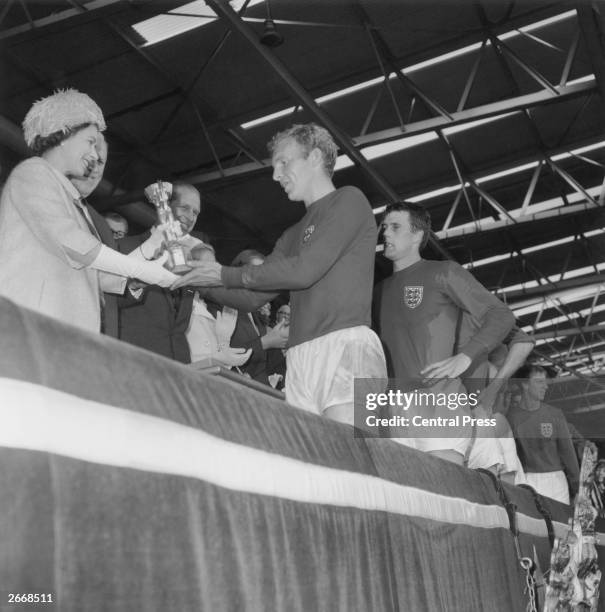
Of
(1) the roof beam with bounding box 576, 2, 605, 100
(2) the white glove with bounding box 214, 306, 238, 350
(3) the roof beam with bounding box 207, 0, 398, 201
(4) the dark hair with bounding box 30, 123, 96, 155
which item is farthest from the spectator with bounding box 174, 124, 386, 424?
(1) the roof beam with bounding box 576, 2, 605, 100

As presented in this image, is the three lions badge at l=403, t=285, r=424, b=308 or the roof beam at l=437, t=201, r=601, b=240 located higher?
the roof beam at l=437, t=201, r=601, b=240

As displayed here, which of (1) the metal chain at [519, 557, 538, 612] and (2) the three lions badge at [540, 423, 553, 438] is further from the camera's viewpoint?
(2) the three lions badge at [540, 423, 553, 438]

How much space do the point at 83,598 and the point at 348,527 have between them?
0.80 metres

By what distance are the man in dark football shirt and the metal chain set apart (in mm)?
386

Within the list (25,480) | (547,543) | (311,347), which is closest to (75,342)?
(25,480)

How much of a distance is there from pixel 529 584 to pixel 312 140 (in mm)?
1591

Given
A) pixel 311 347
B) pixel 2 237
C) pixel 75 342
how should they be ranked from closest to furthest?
Result: pixel 75 342 → pixel 2 237 → pixel 311 347

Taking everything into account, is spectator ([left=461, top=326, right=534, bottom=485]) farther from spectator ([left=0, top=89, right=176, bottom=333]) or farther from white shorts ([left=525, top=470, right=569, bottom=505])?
spectator ([left=0, top=89, right=176, bottom=333])

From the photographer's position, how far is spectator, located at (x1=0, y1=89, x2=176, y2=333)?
1.90 meters

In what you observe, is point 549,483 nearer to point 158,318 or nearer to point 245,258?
point 245,258

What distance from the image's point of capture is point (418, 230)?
3.31 m

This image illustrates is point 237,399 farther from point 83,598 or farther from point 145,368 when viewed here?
point 83,598

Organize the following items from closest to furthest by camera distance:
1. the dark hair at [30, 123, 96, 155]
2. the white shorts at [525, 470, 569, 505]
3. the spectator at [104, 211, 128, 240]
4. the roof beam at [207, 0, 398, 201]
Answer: the dark hair at [30, 123, 96, 155]
the spectator at [104, 211, 128, 240]
the white shorts at [525, 470, 569, 505]
the roof beam at [207, 0, 398, 201]

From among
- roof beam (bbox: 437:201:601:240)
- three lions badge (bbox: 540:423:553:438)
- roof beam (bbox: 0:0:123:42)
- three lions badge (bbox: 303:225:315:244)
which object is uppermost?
roof beam (bbox: 437:201:601:240)
